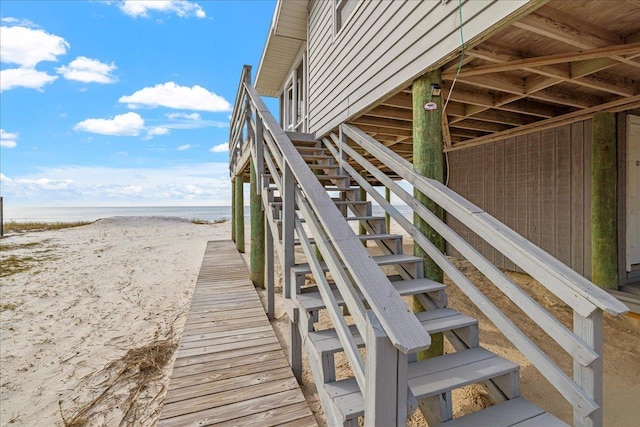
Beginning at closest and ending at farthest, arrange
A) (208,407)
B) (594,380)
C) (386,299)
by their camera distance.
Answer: (386,299) < (594,380) < (208,407)

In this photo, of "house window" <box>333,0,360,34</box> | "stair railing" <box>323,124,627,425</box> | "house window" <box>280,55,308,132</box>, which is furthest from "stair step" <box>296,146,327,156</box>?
"stair railing" <box>323,124,627,425</box>

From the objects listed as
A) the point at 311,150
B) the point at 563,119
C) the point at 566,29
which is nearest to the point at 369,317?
the point at 566,29

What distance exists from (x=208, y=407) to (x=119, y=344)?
2.23 m

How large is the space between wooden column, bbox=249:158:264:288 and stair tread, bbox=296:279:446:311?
288 cm

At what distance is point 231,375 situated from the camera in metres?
2.74

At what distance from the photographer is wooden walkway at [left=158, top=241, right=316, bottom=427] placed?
2242 mm

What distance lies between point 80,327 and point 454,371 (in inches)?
195

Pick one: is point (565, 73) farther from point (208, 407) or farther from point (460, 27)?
point (208, 407)

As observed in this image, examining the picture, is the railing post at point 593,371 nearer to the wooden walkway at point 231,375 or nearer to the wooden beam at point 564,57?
the wooden walkway at point 231,375

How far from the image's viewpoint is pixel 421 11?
2918 millimetres

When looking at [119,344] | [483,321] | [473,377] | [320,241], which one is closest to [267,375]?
[320,241]

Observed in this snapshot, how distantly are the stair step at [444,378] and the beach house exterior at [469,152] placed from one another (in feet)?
0.09

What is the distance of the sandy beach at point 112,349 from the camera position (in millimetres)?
2627

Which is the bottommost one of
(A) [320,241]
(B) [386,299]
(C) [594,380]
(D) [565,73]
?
(C) [594,380]
